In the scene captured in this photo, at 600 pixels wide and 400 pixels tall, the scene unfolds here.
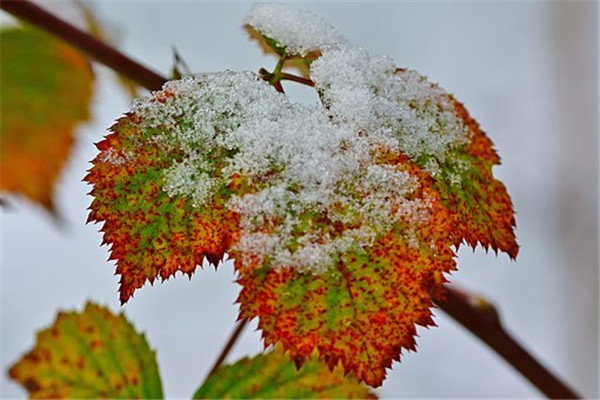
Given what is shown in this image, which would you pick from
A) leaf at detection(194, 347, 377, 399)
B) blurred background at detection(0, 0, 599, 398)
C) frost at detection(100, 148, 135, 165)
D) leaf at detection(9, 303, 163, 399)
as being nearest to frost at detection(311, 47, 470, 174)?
frost at detection(100, 148, 135, 165)

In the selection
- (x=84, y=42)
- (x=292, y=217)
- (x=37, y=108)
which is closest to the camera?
(x=292, y=217)

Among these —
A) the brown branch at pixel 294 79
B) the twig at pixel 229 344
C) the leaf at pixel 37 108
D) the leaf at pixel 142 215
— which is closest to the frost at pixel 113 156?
the leaf at pixel 142 215

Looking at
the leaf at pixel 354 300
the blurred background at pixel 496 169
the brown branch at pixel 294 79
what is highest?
the blurred background at pixel 496 169

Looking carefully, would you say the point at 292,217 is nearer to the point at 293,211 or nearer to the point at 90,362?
the point at 293,211

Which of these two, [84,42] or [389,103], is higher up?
A: [84,42]

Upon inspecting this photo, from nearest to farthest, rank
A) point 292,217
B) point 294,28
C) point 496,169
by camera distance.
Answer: point 292,217 → point 294,28 → point 496,169

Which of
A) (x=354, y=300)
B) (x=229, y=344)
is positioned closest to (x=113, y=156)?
(x=354, y=300)

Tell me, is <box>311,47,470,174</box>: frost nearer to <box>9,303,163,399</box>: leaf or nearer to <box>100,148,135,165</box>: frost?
<box>100,148,135,165</box>: frost

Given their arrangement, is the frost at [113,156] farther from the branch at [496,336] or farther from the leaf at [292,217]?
the branch at [496,336]
